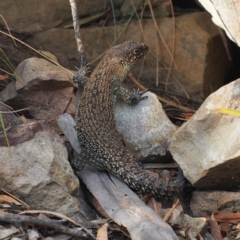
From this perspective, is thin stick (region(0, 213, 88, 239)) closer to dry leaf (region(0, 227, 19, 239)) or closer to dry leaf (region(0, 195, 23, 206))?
dry leaf (region(0, 227, 19, 239))

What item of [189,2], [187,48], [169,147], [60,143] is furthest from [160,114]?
[189,2]

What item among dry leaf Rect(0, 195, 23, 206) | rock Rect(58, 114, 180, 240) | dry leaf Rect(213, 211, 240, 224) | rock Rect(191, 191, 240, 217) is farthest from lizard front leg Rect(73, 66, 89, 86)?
dry leaf Rect(213, 211, 240, 224)

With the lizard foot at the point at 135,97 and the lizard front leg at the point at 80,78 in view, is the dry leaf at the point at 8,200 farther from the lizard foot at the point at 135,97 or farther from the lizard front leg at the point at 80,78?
the lizard front leg at the point at 80,78

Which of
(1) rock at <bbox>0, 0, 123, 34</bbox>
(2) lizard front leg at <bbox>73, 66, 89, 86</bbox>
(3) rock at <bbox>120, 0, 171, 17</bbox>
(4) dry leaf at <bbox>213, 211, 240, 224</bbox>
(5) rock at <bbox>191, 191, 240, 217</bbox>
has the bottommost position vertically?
(4) dry leaf at <bbox>213, 211, 240, 224</bbox>

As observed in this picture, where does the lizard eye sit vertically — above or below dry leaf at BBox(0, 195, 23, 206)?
above

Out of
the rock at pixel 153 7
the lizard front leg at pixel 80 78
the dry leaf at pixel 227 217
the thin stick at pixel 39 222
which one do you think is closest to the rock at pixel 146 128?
the lizard front leg at pixel 80 78

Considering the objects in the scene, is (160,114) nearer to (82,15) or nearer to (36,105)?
(36,105)

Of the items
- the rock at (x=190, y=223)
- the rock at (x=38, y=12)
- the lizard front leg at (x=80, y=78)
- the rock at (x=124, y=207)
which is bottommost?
the rock at (x=190, y=223)
